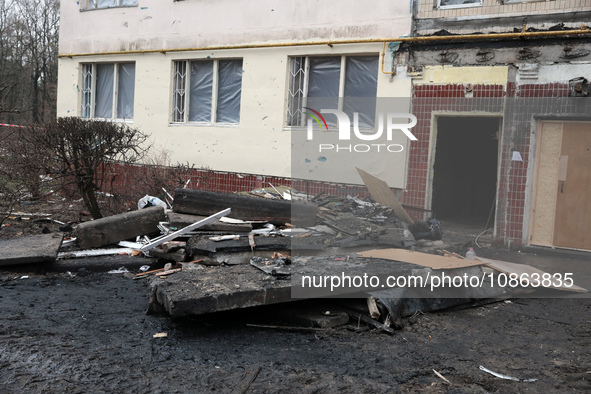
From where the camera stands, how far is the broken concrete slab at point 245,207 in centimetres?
712

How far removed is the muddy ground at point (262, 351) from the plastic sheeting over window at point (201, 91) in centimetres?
717

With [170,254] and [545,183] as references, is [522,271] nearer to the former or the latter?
[545,183]

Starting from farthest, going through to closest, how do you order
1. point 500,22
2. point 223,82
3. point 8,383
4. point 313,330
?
point 223,82 < point 500,22 < point 313,330 < point 8,383

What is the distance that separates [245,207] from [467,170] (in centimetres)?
654

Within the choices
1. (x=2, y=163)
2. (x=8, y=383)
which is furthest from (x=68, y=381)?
(x=2, y=163)

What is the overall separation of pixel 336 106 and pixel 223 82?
295 cm

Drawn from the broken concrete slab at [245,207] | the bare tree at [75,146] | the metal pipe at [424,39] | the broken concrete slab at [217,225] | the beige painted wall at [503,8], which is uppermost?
the beige painted wall at [503,8]

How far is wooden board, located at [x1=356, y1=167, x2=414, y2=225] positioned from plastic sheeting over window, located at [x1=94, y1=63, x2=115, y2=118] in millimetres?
7700

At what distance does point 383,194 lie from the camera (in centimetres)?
851

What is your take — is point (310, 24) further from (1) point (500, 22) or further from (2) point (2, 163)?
(2) point (2, 163)

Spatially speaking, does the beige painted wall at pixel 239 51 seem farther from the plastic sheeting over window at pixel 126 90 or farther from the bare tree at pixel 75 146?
the bare tree at pixel 75 146

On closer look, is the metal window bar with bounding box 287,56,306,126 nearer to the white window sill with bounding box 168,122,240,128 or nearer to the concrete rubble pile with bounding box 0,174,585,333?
the white window sill with bounding box 168,122,240,128

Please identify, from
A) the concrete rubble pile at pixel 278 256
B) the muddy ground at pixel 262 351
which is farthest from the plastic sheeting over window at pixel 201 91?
the muddy ground at pixel 262 351

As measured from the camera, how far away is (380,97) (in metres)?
9.53
